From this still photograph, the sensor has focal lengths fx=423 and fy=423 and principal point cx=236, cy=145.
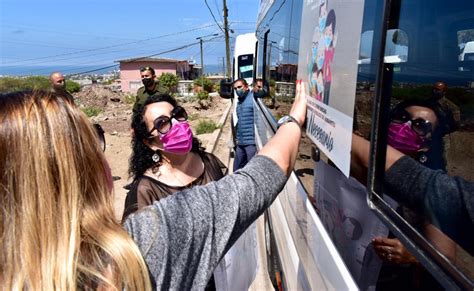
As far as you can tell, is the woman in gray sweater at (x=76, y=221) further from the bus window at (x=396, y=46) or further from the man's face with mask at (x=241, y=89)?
the man's face with mask at (x=241, y=89)

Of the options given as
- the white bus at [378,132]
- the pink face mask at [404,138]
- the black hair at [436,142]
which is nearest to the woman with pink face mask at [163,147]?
the white bus at [378,132]

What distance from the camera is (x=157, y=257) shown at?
1170 mm

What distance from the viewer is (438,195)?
1.18 metres

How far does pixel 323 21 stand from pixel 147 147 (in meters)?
1.22

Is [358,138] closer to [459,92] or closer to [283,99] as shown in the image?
[459,92]

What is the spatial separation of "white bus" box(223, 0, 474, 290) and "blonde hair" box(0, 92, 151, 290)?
774 millimetres

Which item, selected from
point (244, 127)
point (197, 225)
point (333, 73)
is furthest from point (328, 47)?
point (244, 127)

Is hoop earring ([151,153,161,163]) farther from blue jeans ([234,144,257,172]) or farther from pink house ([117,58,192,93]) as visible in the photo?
pink house ([117,58,192,93])

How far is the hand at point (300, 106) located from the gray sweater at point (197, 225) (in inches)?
30.4

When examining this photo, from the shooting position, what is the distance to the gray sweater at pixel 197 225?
1187mm

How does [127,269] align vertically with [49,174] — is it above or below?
below

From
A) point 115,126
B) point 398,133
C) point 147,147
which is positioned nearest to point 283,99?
point 147,147

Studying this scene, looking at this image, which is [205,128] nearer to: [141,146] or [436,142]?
[141,146]

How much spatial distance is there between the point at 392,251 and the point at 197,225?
63cm
